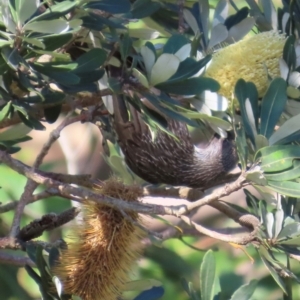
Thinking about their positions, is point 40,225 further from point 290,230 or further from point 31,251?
point 290,230

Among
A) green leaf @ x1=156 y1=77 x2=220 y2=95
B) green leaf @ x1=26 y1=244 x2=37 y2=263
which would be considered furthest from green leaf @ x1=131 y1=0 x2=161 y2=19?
green leaf @ x1=26 y1=244 x2=37 y2=263

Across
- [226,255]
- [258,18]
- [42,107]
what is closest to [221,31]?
[258,18]

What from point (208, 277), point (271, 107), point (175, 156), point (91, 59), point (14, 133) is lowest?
point (175, 156)

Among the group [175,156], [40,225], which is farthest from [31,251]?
[175,156]

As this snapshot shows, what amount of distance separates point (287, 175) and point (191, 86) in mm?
184

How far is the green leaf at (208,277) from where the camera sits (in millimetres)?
829

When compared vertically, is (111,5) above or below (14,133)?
above

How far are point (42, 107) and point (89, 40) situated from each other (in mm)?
140

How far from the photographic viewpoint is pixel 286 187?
2.36ft

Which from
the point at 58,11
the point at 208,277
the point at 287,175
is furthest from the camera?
the point at 208,277

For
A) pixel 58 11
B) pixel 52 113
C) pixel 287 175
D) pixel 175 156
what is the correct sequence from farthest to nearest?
pixel 175 156
pixel 52 113
pixel 287 175
pixel 58 11

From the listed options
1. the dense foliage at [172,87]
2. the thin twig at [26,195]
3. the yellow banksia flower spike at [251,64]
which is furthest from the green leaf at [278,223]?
the thin twig at [26,195]

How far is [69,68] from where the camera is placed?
68 cm

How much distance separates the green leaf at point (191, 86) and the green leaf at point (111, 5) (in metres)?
0.12
